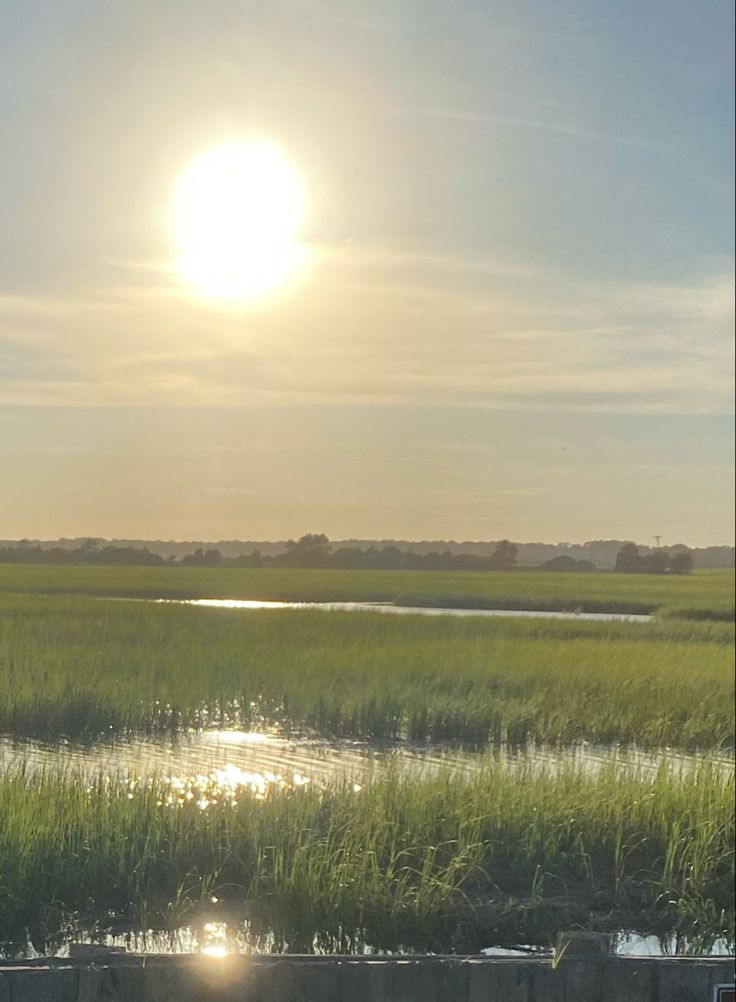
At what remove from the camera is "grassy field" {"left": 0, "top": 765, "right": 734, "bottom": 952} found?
10.3ft

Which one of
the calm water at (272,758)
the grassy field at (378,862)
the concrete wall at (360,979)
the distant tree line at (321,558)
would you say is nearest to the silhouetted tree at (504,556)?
the distant tree line at (321,558)

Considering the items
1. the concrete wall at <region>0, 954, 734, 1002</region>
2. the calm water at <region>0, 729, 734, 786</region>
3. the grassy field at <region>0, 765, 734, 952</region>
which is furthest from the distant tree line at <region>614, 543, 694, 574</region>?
the concrete wall at <region>0, 954, 734, 1002</region>

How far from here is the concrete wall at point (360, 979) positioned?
6.73 ft

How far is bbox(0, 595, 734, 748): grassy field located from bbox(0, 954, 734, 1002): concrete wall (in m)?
0.95

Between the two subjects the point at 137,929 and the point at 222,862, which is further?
the point at 222,862

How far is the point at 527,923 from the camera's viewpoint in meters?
3.71

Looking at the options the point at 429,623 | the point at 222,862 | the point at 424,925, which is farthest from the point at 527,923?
the point at 429,623

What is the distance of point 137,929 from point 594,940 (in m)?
1.50

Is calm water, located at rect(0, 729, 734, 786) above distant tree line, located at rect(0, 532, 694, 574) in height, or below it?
below

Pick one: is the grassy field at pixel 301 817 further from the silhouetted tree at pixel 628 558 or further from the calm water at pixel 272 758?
the silhouetted tree at pixel 628 558

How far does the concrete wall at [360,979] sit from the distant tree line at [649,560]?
6.58m

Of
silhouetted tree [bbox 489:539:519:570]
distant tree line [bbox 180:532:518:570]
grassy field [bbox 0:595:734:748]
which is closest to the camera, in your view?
grassy field [bbox 0:595:734:748]

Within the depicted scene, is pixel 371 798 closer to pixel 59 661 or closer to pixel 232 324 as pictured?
pixel 59 661

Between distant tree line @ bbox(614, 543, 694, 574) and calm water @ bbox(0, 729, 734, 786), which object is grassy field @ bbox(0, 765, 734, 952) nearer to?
calm water @ bbox(0, 729, 734, 786)
